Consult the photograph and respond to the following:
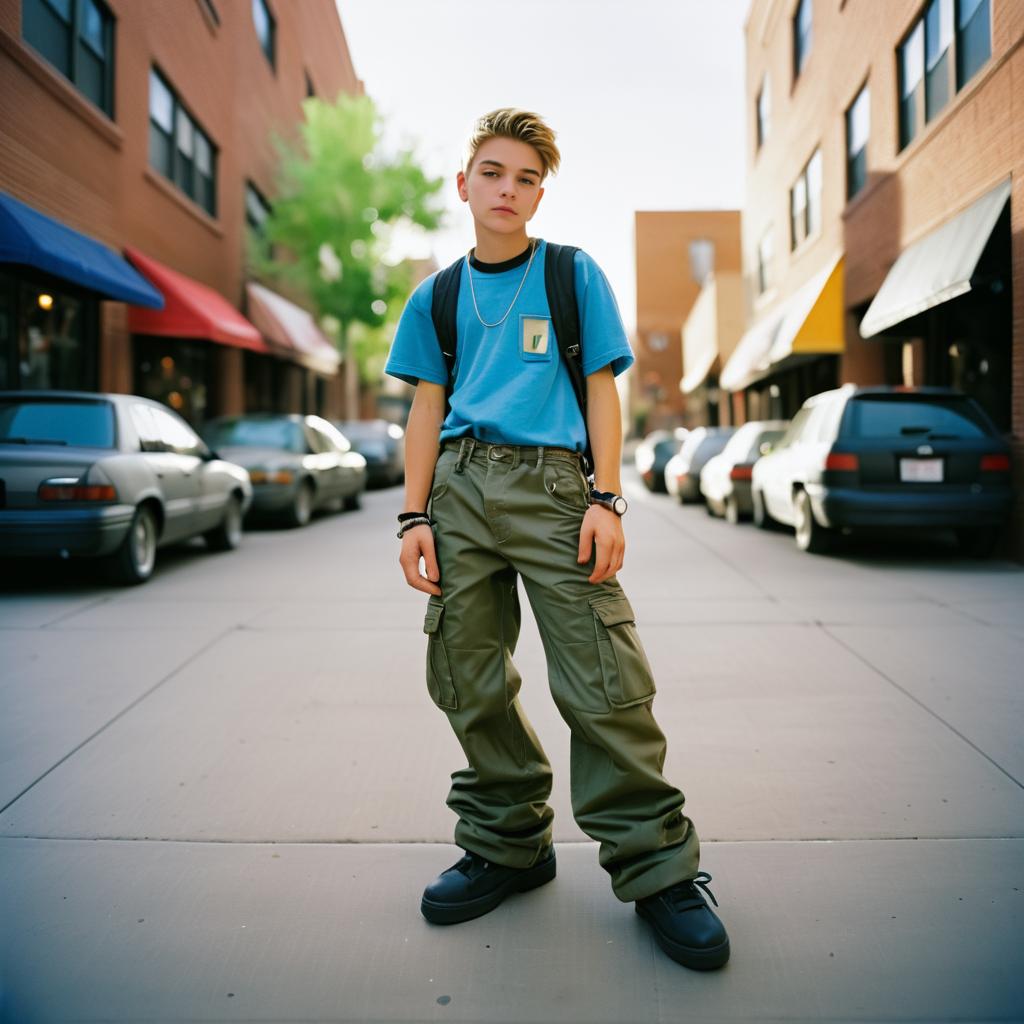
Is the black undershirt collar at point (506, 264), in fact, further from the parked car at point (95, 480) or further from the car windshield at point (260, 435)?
the car windshield at point (260, 435)

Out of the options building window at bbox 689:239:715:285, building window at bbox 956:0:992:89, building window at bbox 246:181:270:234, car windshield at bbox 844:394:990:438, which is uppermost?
building window at bbox 689:239:715:285

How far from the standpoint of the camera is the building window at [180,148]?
15.4m

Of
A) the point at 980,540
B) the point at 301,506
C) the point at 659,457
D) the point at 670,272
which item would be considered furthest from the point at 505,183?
the point at 670,272

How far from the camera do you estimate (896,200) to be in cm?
1290

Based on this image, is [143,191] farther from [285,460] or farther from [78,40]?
[285,460]

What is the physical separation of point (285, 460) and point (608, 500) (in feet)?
33.4

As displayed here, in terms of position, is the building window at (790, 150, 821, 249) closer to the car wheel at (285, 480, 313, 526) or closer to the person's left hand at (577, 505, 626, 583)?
the car wheel at (285, 480, 313, 526)

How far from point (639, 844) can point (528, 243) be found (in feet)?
4.88

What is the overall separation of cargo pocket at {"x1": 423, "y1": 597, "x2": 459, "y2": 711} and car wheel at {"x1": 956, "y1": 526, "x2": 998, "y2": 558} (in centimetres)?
745

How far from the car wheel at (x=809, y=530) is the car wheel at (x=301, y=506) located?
5.90 metres

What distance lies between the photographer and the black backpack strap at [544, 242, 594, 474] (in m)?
2.45

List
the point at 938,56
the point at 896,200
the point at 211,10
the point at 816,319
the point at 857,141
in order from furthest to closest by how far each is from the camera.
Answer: the point at 211,10
the point at 816,319
the point at 857,141
the point at 896,200
the point at 938,56

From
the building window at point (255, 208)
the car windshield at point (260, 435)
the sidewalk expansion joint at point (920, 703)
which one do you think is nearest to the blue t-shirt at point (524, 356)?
the sidewalk expansion joint at point (920, 703)

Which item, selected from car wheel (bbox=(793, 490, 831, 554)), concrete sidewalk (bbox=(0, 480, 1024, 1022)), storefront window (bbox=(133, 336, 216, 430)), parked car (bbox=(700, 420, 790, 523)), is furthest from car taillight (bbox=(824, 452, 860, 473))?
storefront window (bbox=(133, 336, 216, 430))
